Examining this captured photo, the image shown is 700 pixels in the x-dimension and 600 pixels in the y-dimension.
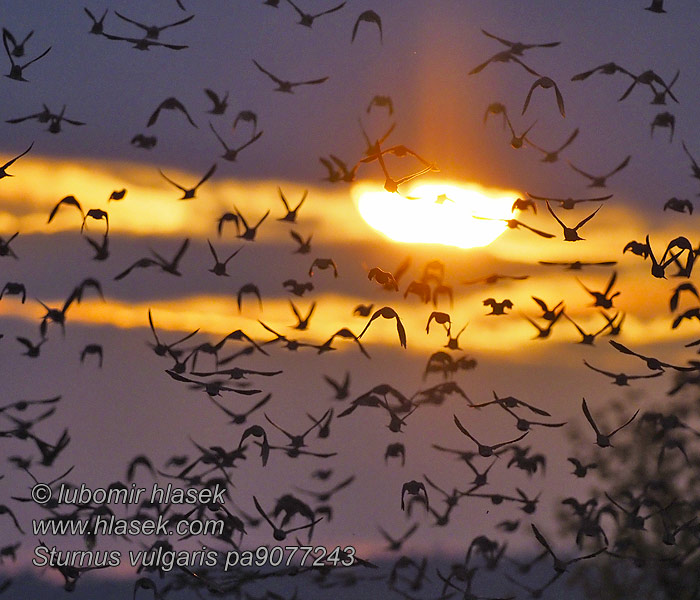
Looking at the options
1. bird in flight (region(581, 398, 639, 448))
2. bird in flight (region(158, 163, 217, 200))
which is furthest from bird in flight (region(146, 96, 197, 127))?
bird in flight (region(581, 398, 639, 448))

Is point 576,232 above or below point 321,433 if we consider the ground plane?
above

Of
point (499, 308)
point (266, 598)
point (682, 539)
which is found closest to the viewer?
point (266, 598)

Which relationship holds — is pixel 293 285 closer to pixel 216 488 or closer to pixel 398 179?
pixel 398 179

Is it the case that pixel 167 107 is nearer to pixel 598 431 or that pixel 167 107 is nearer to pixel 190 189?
pixel 190 189

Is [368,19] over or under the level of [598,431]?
over

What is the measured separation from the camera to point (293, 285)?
5.33 m

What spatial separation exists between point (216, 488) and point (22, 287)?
66.3 inches

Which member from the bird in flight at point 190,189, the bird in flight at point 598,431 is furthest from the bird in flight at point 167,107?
the bird in flight at point 598,431

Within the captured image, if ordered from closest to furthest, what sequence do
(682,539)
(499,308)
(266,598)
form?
(266,598)
(499,308)
(682,539)

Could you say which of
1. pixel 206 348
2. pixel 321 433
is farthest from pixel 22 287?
pixel 321 433

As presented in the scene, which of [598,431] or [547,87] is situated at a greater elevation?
[547,87]

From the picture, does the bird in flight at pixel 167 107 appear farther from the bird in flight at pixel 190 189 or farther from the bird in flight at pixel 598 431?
the bird in flight at pixel 598 431

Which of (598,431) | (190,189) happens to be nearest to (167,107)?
(190,189)

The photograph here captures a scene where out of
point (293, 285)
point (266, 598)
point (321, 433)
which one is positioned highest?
point (293, 285)
